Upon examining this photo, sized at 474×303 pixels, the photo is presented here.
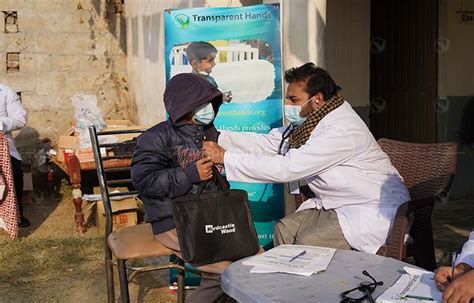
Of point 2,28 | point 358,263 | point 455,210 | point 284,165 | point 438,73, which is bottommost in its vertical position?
point 455,210

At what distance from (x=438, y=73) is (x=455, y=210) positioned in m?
1.59

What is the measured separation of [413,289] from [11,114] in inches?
219

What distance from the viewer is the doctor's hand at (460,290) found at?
1852 millimetres

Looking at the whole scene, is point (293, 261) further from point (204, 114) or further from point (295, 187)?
point (295, 187)

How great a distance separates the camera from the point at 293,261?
7.47 feet

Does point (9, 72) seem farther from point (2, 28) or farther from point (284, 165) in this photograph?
point (284, 165)

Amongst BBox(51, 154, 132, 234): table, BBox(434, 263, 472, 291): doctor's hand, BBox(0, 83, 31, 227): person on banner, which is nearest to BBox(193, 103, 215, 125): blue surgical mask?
BBox(434, 263, 472, 291): doctor's hand

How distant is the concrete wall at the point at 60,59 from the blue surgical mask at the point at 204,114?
5362 mm

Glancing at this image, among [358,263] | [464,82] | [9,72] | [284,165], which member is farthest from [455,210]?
[9,72]

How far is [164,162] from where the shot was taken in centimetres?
322

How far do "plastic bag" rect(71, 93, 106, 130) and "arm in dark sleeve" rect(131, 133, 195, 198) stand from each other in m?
4.17

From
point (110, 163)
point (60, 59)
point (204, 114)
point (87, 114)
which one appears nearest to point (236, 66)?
point (204, 114)

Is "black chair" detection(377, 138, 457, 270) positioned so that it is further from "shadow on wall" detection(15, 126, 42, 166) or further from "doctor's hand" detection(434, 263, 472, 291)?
"shadow on wall" detection(15, 126, 42, 166)

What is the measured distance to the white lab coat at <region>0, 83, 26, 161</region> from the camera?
6.59 meters
